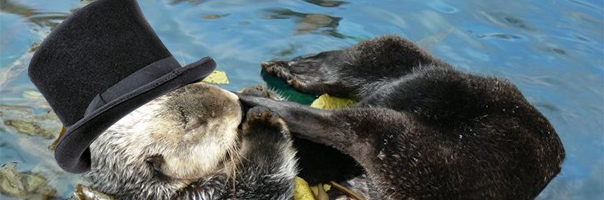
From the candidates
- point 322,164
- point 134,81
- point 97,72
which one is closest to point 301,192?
point 322,164

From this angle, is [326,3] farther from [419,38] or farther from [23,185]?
[23,185]

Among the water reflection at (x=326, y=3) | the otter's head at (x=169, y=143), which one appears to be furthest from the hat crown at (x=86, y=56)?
the water reflection at (x=326, y=3)

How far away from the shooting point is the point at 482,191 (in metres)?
3.09

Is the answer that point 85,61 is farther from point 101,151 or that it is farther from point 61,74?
point 101,151

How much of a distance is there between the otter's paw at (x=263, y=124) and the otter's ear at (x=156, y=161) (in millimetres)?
346

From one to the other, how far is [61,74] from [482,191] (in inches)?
68.2

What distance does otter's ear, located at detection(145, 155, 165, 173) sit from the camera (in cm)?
289

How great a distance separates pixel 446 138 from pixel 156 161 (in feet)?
4.06

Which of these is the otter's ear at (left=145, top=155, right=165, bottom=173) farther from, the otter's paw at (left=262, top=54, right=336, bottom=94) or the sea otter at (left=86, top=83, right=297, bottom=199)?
the otter's paw at (left=262, top=54, right=336, bottom=94)

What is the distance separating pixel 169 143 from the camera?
286 centimetres

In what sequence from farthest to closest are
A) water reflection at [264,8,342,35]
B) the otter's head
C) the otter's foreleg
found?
water reflection at [264,8,342,35] → the otter's foreleg → the otter's head

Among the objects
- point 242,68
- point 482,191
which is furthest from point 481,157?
point 242,68

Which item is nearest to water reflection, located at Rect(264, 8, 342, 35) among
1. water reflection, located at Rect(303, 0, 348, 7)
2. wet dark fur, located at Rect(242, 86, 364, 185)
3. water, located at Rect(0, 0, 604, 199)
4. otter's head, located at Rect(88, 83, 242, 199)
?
water, located at Rect(0, 0, 604, 199)

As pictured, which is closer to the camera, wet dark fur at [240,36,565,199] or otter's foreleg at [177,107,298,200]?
otter's foreleg at [177,107,298,200]
